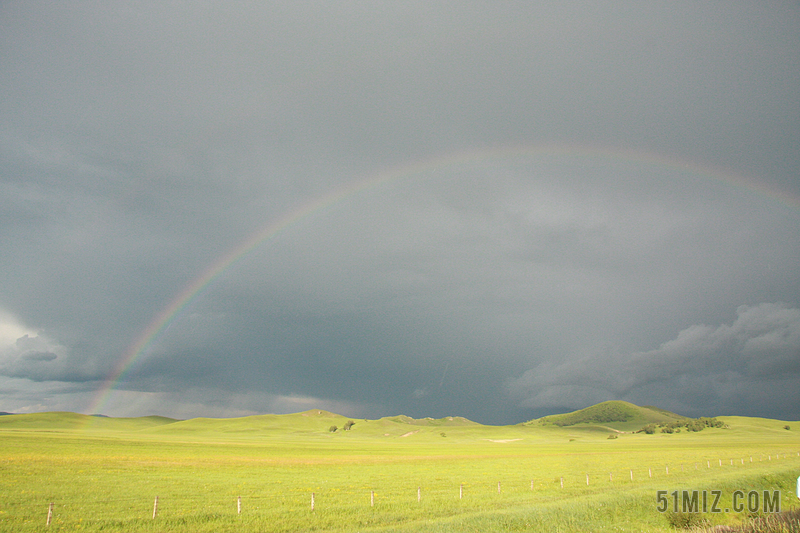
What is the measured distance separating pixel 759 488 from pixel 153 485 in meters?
47.5

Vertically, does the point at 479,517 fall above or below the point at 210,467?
above

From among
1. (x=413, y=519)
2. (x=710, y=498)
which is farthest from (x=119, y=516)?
(x=710, y=498)

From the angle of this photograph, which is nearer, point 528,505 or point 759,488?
point 528,505

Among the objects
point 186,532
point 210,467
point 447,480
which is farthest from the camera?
point 210,467

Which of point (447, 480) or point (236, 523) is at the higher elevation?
point (236, 523)

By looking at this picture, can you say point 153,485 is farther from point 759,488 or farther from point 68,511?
point 759,488

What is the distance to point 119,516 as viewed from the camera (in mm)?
23328

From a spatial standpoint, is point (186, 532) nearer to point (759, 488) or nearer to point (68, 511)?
point (68, 511)

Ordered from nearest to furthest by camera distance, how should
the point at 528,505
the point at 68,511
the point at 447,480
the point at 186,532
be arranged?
1. the point at 186,532
2. the point at 68,511
3. the point at 528,505
4. the point at 447,480

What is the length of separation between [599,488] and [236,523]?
1079 inches

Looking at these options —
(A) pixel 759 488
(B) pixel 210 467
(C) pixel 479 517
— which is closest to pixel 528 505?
(C) pixel 479 517

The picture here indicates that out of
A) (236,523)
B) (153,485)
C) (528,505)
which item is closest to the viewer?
(236,523)

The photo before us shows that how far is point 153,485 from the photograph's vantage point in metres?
35.2

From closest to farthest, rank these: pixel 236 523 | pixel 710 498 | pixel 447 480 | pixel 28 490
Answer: pixel 236 523 < pixel 710 498 < pixel 28 490 < pixel 447 480
